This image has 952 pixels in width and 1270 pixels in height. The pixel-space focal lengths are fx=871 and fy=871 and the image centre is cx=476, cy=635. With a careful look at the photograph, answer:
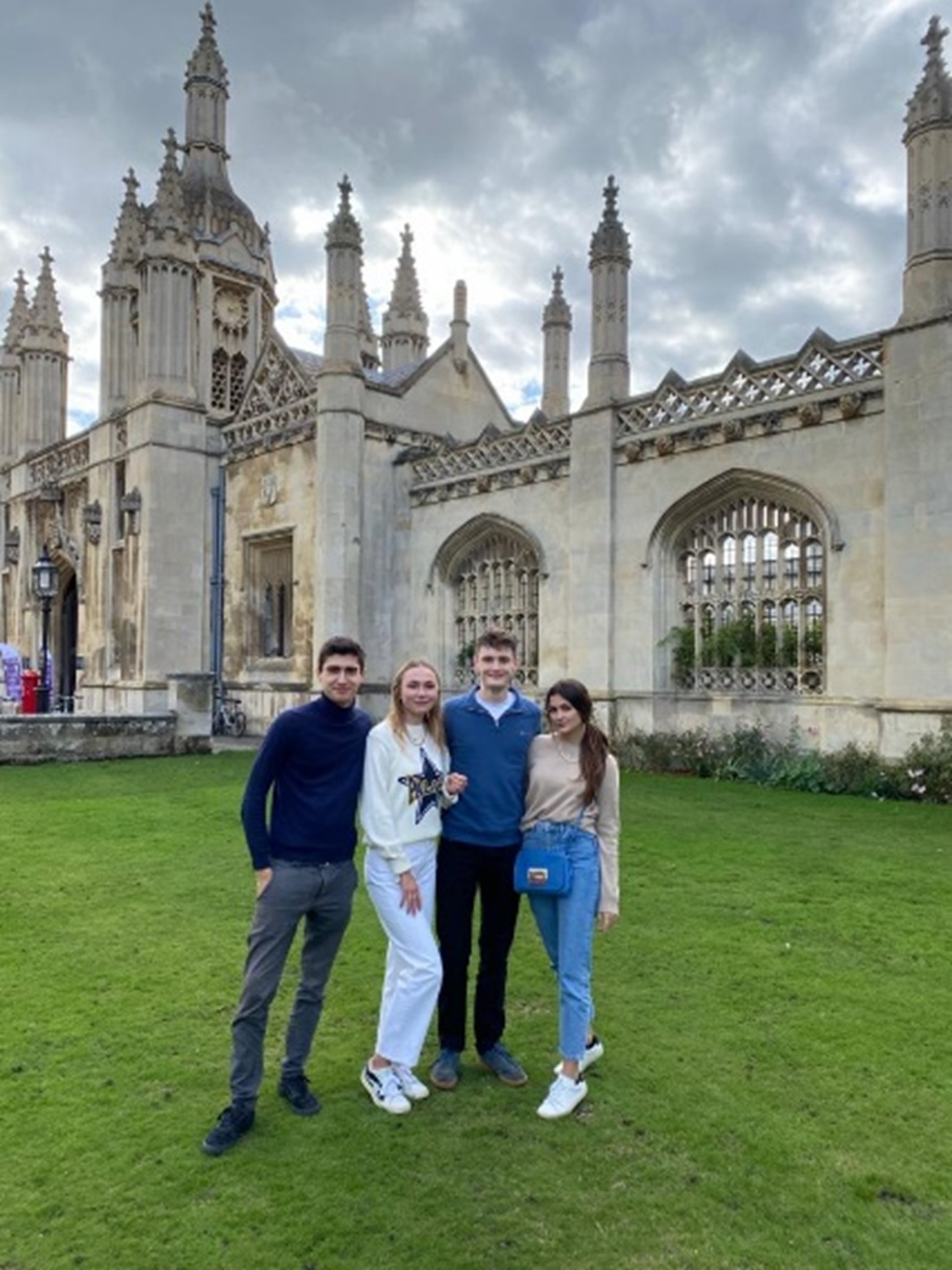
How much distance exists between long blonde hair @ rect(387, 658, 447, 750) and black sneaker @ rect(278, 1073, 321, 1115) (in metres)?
1.36

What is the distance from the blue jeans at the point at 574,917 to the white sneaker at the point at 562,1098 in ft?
0.29

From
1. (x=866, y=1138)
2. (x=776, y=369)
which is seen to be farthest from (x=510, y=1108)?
(x=776, y=369)

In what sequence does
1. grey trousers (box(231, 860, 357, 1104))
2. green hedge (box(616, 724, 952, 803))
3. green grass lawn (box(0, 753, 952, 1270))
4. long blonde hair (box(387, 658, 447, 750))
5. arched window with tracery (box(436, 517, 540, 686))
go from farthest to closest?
1. arched window with tracery (box(436, 517, 540, 686))
2. green hedge (box(616, 724, 952, 803))
3. long blonde hair (box(387, 658, 447, 750))
4. grey trousers (box(231, 860, 357, 1104))
5. green grass lawn (box(0, 753, 952, 1270))

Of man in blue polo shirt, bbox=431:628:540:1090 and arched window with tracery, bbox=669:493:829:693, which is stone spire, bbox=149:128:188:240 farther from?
man in blue polo shirt, bbox=431:628:540:1090

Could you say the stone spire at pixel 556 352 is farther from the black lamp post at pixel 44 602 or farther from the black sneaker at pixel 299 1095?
the black sneaker at pixel 299 1095

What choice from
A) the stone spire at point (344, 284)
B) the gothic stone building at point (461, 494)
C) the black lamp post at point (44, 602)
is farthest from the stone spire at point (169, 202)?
the black lamp post at point (44, 602)

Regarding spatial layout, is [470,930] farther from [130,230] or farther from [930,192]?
[130,230]

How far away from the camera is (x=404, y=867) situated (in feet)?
11.1

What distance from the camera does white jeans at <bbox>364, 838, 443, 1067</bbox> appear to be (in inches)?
132

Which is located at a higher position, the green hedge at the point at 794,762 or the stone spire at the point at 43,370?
the stone spire at the point at 43,370

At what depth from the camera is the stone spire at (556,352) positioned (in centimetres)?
2183

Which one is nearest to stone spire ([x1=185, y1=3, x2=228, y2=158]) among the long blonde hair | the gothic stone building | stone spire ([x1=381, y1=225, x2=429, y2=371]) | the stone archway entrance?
the gothic stone building

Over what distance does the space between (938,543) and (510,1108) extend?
9.98 metres

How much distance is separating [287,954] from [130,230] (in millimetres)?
25201
